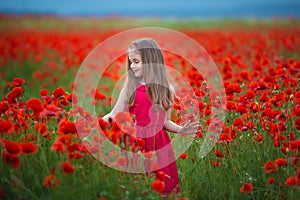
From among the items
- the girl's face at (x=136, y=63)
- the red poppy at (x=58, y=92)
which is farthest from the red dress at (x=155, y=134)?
the red poppy at (x=58, y=92)

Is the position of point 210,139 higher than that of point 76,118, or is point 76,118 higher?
point 76,118

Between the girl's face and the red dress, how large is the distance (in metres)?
0.11

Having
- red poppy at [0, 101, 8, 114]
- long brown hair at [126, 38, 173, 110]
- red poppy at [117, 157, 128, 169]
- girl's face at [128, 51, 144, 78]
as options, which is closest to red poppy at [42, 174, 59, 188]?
red poppy at [117, 157, 128, 169]

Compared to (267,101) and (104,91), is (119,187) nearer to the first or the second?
(267,101)

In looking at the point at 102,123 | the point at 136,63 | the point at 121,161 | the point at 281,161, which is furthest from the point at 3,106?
the point at 281,161

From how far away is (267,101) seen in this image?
3.33 meters

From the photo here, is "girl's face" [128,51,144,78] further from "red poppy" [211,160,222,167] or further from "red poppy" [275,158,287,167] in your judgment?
"red poppy" [275,158,287,167]

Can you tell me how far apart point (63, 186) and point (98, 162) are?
0.99 feet

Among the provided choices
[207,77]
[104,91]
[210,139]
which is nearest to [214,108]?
[210,139]

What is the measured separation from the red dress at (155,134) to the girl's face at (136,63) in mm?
111

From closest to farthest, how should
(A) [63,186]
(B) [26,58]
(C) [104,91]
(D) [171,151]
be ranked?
(A) [63,186] < (D) [171,151] < (C) [104,91] < (B) [26,58]

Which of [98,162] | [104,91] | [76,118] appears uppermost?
[76,118]

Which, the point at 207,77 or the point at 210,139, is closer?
the point at 210,139

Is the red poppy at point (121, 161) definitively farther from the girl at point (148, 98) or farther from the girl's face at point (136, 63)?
the girl's face at point (136, 63)
